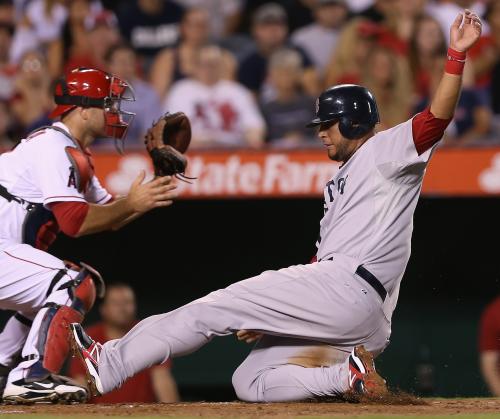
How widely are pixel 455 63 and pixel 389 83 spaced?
144 inches

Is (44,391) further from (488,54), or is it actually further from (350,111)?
(488,54)

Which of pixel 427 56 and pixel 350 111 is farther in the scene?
pixel 427 56

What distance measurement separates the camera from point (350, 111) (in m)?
4.84

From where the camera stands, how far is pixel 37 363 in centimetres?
483

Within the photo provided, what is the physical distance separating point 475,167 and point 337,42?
2.28 metres

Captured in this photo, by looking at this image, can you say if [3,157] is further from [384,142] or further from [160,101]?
[160,101]

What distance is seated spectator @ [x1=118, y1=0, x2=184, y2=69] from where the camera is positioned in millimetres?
9547

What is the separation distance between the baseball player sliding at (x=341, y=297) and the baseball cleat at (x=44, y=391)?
0.74 ft

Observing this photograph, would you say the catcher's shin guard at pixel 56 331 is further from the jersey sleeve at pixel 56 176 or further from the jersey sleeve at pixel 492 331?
the jersey sleeve at pixel 492 331

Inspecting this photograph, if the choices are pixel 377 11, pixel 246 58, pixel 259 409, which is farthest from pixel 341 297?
pixel 377 11

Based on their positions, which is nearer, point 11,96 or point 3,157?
point 3,157

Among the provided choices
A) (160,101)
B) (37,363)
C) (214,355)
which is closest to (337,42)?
(160,101)

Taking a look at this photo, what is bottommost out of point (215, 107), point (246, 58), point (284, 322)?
point (284, 322)

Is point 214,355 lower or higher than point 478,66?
lower
